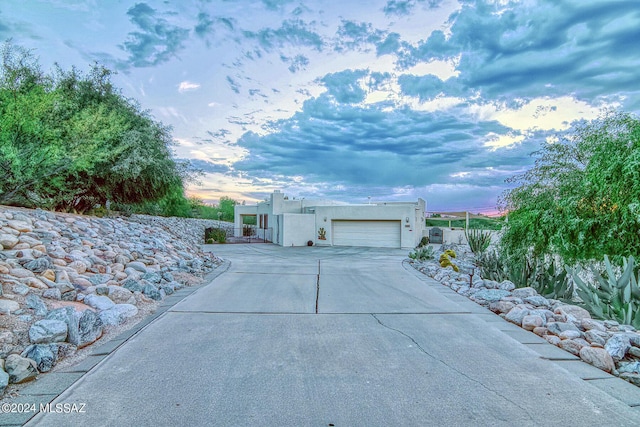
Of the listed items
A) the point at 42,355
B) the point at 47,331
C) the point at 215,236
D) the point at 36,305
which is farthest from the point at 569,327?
the point at 215,236

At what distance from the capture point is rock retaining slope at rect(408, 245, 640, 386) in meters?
3.77

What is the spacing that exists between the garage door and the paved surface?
1608 cm

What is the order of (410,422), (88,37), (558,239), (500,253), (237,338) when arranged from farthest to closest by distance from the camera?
(88,37) < (500,253) < (558,239) < (237,338) < (410,422)

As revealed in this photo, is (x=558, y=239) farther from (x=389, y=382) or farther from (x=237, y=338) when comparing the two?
(x=237, y=338)

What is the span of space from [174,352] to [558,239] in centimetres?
771

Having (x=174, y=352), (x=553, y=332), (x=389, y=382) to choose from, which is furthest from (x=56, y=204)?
(x=553, y=332)

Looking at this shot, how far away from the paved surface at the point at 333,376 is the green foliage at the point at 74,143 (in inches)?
317

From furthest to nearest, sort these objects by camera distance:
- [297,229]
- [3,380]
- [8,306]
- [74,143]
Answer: [297,229]
[74,143]
[8,306]
[3,380]

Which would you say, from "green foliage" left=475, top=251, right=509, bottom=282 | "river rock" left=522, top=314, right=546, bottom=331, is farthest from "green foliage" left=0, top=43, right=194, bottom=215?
"green foliage" left=475, top=251, right=509, bottom=282

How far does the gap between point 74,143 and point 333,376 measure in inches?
A: 484

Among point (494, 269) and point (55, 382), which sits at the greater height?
point (494, 269)

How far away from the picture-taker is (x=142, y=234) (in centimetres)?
1141

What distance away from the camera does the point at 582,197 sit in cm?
725

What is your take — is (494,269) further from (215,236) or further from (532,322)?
(215,236)
